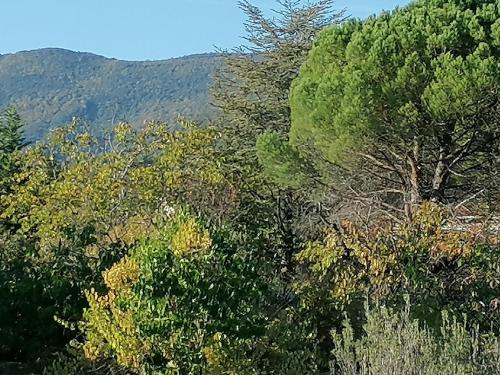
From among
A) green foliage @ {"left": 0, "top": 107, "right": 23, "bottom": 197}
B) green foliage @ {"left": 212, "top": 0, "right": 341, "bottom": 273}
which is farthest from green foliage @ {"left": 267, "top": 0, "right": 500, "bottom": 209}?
green foliage @ {"left": 0, "top": 107, "right": 23, "bottom": 197}

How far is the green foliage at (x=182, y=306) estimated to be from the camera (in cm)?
610

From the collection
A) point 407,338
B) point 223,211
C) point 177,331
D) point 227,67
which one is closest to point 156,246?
point 177,331

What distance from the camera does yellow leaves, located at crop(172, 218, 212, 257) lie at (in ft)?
20.2

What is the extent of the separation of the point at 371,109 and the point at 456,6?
2043 mm

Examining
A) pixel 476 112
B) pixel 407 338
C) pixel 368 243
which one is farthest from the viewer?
pixel 476 112

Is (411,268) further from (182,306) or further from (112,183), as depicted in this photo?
(112,183)

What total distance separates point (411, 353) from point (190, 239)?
1.83m

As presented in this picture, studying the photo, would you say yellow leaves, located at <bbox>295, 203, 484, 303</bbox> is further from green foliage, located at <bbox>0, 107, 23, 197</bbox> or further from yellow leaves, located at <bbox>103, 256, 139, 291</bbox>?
green foliage, located at <bbox>0, 107, 23, 197</bbox>

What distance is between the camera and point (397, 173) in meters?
12.6

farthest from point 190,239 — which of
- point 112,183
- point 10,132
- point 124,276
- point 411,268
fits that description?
point 10,132

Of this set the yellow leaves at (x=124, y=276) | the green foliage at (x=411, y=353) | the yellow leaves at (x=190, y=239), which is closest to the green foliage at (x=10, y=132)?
the yellow leaves at (x=124, y=276)

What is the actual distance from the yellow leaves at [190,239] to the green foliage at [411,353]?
1211 mm

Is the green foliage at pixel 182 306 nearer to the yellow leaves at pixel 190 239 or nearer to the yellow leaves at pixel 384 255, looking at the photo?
the yellow leaves at pixel 190 239

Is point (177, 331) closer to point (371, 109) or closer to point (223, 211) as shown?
point (371, 109)
